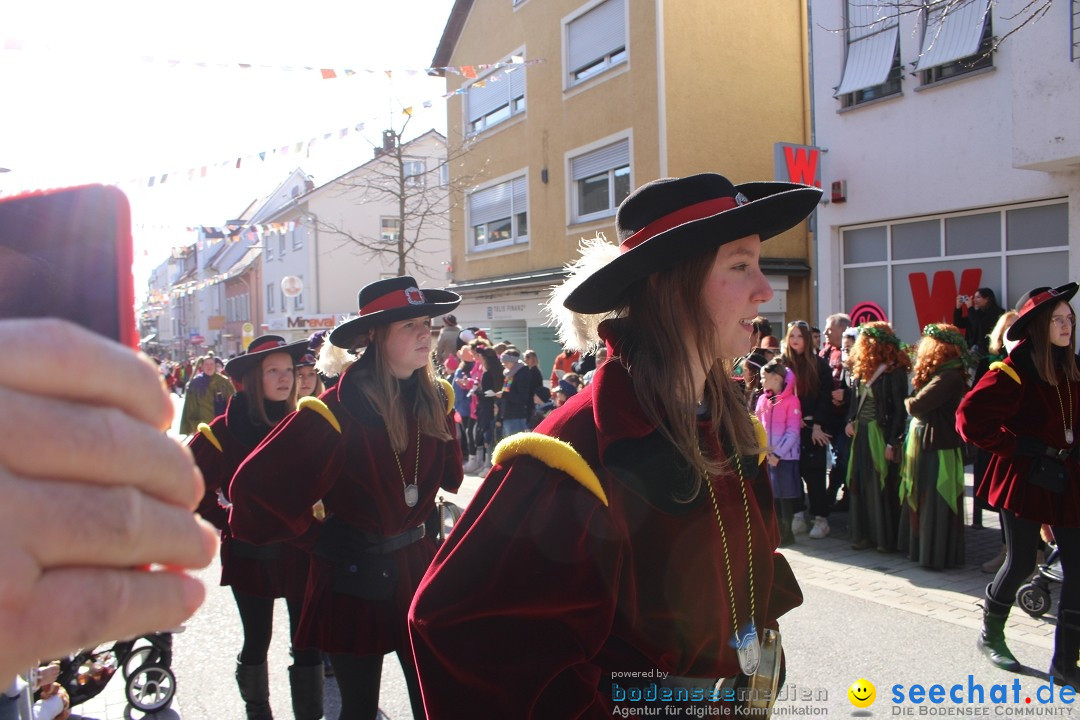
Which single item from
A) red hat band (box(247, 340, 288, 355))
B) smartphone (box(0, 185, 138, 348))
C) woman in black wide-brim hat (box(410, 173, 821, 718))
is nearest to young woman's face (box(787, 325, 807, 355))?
red hat band (box(247, 340, 288, 355))

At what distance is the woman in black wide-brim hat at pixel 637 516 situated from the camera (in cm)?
153

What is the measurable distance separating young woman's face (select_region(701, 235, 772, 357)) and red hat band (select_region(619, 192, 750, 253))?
0.10 meters

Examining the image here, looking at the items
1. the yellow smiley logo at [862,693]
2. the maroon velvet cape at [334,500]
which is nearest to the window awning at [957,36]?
the yellow smiley logo at [862,693]

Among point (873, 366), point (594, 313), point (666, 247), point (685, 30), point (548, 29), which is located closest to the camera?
point (666, 247)

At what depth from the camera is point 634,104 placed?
1620 centimetres

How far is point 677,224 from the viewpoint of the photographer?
1.94 meters

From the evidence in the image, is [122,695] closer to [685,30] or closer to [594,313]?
[594,313]

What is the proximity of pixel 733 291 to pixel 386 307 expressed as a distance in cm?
211

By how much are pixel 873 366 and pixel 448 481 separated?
4.59 metres

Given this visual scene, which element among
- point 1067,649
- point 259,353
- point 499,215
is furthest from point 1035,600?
point 499,215

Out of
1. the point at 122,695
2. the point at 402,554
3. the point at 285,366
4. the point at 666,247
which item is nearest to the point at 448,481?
the point at 402,554

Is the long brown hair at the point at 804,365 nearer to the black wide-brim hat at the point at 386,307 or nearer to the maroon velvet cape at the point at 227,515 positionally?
the black wide-brim hat at the point at 386,307

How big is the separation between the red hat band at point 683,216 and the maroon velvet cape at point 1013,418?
124 inches

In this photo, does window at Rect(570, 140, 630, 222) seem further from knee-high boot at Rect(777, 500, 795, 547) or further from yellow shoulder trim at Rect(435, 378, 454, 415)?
yellow shoulder trim at Rect(435, 378, 454, 415)
